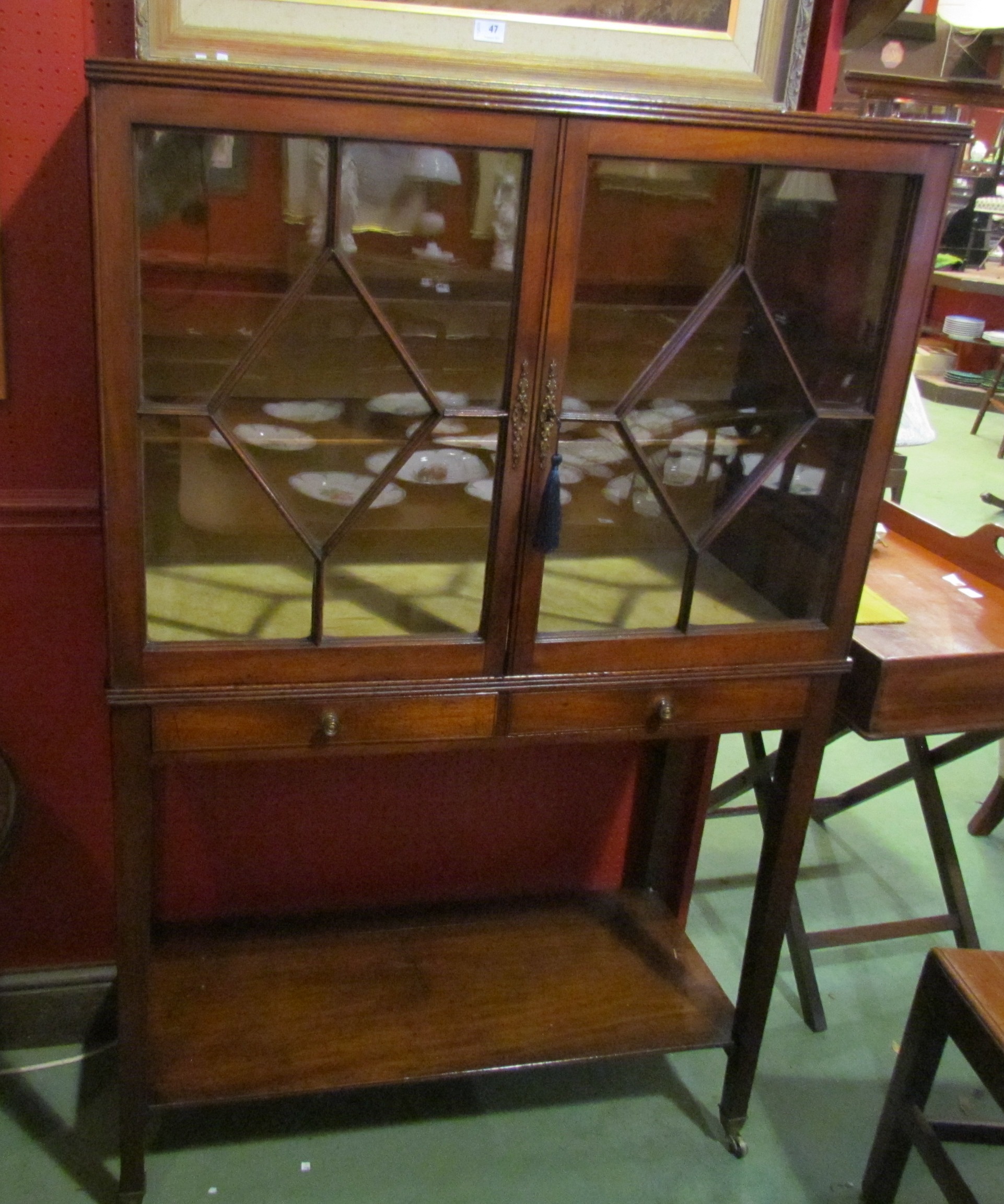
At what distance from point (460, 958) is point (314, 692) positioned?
29.7 inches

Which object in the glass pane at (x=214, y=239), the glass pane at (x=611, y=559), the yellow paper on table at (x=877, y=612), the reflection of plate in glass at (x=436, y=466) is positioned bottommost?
the yellow paper on table at (x=877, y=612)

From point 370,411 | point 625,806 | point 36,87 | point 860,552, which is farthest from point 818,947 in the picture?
point 36,87

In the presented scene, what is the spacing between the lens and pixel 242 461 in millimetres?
1355

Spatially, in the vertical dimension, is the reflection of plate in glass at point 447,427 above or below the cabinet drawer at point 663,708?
above

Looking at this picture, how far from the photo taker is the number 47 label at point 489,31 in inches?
58.0

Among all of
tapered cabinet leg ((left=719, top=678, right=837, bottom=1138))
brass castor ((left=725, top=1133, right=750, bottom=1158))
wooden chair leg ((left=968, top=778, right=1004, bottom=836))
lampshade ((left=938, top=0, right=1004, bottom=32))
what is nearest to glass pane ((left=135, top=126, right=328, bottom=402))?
tapered cabinet leg ((left=719, top=678, right=837, bottom=1138))

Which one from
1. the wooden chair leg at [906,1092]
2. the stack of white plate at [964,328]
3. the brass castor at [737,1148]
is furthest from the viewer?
the stack of white plate at [964,328]

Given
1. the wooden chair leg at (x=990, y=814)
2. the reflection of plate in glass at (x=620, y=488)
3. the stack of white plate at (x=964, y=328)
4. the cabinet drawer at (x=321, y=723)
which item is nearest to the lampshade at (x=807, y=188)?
the reflection of plate in glass at (x=620, y=488)

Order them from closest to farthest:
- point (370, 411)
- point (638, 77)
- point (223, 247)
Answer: point (223, 247), point (370, 411), point (638, 77)

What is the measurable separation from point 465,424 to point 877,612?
3.22ft

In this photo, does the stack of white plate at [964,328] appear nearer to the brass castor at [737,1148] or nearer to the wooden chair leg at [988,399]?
the wooden chair leg at [988,399]

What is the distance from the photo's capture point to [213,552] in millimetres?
1441

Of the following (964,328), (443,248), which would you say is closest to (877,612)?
(443,248)

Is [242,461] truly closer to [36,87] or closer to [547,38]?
[36,87]
